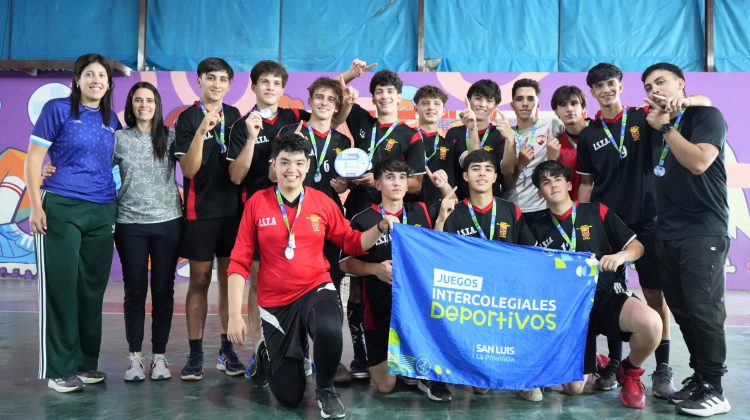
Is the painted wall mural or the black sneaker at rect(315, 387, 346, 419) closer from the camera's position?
the black sneaker at rect(315, 387, 346, 419)

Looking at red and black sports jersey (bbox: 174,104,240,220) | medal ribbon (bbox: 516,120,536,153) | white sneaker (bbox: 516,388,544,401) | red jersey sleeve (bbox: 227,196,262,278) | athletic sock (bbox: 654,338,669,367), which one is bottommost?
white sneaker (bbox: 516,388,544,401)

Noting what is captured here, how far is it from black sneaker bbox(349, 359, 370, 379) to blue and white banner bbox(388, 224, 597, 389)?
0.60 m

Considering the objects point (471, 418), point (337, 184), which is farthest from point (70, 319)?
point (471, 418)

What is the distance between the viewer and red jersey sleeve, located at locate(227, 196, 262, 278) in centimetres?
336

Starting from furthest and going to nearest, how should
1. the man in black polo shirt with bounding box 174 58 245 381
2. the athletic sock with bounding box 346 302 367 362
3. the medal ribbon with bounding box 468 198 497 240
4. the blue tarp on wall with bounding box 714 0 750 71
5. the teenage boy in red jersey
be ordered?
the blue tarp on wall with bounding box 714 0 750 71 < the athletic sock with bounding box 346 302 367 362 < the man in black polo shirt with bounding box 174 58 245 381 < the medal ribbon with bounding box 468 198 497 240 < the teenage boy in red jersey

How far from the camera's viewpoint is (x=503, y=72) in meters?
9.28

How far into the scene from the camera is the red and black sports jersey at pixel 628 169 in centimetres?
385

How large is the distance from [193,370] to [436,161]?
2246 millimetres

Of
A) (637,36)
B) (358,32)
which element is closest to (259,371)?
(358,32)

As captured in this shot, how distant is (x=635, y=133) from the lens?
389 centimetres

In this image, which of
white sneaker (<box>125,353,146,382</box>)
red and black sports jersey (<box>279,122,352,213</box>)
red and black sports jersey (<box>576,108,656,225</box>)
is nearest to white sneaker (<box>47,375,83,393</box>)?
white sneaker (<box>125,353,146,382</box>)

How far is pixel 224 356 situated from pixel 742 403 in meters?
3.34

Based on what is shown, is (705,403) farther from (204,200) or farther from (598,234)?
(204,200)

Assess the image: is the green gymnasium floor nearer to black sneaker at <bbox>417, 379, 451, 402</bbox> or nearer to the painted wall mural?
black sneaker at <bbox>417, 379, 451, 402</bbox>
